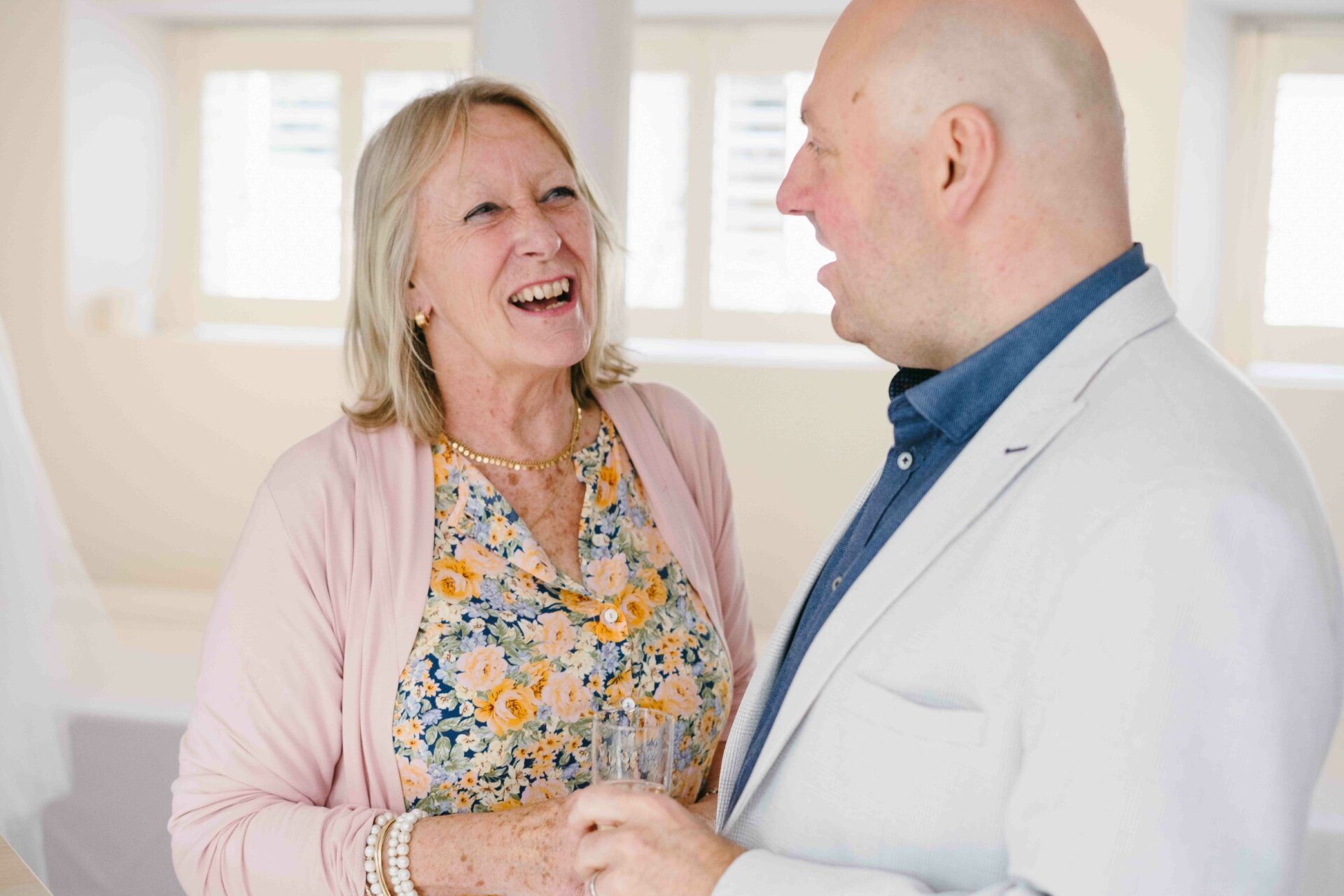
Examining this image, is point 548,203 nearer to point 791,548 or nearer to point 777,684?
point 777,684

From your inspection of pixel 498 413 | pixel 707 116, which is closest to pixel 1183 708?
pixel 498 413

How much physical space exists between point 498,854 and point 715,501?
0.76 m

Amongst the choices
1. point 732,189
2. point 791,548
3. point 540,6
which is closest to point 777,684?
point 540,6

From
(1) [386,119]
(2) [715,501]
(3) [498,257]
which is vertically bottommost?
(2) [715,501]

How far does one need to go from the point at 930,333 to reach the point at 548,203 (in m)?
0.87

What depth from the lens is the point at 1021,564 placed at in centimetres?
100

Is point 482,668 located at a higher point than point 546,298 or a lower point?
lower

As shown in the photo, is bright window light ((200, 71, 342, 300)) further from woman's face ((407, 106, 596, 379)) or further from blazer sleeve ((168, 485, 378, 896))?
blazer sleeve ((168, 485, 378, 896))

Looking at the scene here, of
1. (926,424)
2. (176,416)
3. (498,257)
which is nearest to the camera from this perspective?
(926,424)

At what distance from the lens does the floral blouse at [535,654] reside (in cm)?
162

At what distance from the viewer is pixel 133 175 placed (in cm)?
547

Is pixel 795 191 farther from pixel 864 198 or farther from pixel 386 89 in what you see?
pixel 386 89

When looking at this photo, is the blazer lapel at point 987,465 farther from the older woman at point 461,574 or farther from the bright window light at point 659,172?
the bright window light at point 659,172

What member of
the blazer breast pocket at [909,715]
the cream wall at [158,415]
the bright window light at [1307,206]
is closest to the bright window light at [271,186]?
the cream wall at [158,415]
